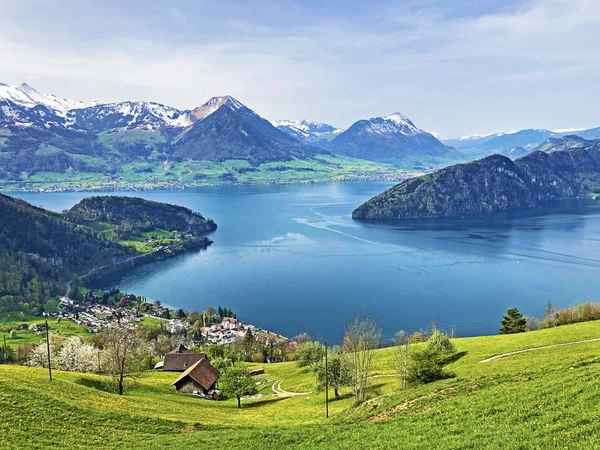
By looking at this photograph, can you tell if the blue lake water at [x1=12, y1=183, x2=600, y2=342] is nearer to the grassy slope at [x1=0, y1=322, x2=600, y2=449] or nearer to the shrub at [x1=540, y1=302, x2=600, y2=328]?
the shrub at [x1=540, y1=302, x2=600, y2=328]

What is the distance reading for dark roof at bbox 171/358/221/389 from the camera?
172 ft

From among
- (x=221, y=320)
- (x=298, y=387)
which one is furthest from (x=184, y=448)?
(x=221, y=320)

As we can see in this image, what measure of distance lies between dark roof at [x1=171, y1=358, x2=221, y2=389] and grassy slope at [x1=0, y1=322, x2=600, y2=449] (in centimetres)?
1488

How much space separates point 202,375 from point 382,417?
34.9 metres

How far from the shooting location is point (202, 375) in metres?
54.0

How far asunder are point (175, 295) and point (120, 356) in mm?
111430

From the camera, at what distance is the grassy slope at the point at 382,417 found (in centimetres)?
1814

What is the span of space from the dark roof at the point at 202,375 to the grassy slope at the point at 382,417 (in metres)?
14.9

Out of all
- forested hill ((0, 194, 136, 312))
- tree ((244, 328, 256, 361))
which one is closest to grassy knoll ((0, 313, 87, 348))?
forested hill ((0, 194, 136, 312))

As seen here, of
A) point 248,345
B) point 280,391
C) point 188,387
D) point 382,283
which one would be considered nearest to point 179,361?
point 188,387

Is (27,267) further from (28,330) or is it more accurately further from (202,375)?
(202,375)

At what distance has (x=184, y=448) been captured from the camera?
23.2m

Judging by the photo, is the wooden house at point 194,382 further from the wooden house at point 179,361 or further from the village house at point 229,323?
the village house at point 229,323

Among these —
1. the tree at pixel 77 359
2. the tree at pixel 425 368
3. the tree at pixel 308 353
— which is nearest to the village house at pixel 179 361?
the tree at pixel 77 359
